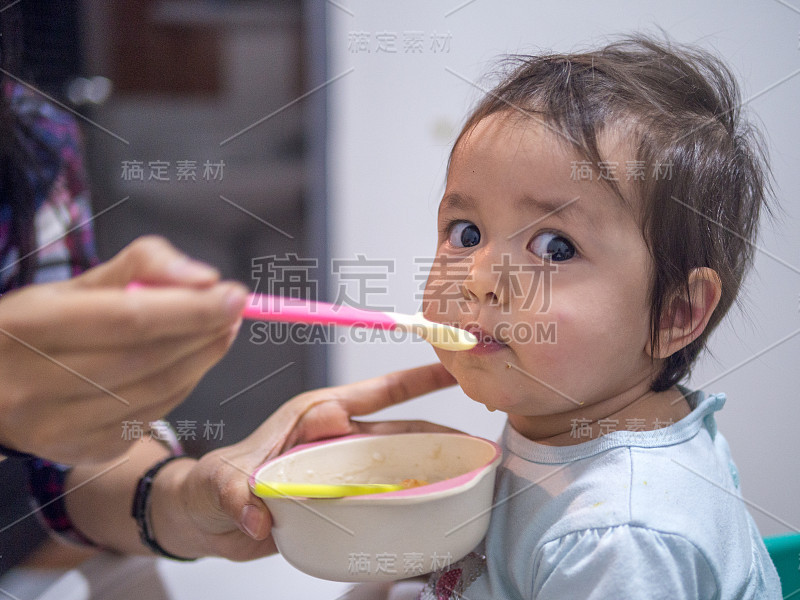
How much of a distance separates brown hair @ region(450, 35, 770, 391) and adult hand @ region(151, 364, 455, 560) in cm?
Result: 22

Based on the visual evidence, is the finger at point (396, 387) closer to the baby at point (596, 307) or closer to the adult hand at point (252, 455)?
the adult hand at point (252, 455)

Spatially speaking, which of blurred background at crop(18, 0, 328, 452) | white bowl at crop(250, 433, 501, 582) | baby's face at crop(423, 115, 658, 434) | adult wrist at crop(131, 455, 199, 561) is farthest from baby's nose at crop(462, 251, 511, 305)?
adult wrist at crop(131, 455, 199, 561)

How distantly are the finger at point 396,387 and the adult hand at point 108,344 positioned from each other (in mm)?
237

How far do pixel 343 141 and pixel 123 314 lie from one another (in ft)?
1.54

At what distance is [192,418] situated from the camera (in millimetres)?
584

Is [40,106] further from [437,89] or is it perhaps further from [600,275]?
[600,275]

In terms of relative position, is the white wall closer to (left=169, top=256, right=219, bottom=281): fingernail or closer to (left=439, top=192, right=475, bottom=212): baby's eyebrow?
(left=439, top=192, right=475, bottom=212): baby's eyebrow

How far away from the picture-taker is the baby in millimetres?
412

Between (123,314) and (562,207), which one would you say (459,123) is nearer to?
(562,207)

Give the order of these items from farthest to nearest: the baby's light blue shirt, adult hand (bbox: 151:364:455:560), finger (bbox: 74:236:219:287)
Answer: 1. adult hand (bbox: 151:364:455:560)
2. the baby's light blue shirt
3. finger (bbox: 74:236:219:287)

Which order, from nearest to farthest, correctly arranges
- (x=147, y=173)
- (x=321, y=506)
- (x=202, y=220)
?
(x=321, y=506) < (x=147, y=173) < (x=202, y=220)

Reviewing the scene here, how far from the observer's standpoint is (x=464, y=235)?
Answer: 479 millimetres

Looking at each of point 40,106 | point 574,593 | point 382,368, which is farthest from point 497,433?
point 40,106

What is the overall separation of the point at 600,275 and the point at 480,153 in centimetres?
12
